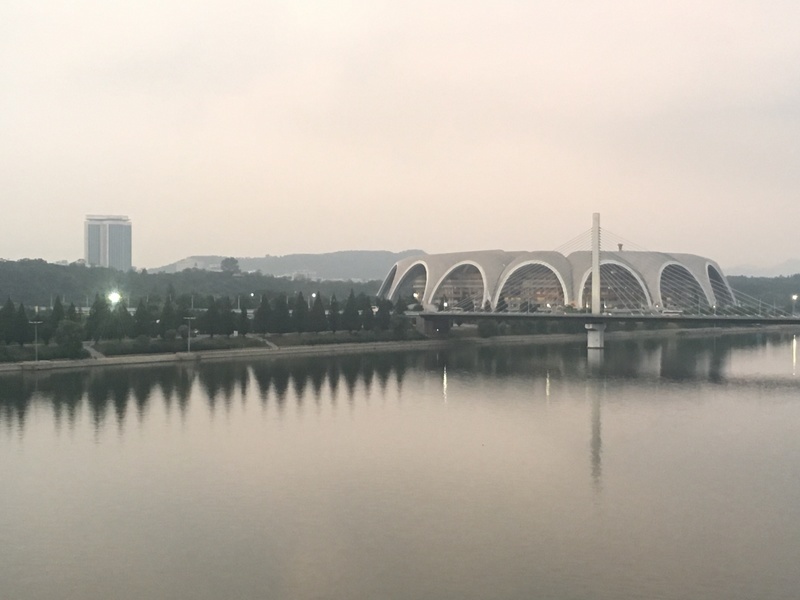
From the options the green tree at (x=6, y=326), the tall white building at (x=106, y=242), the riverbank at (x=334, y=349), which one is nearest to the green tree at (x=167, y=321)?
the riverbank at (x=334, y=349)

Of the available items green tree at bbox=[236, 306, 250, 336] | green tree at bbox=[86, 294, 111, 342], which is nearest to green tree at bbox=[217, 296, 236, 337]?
green tree at bbox=[236, 306, 250, 336]

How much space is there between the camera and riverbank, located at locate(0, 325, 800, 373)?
17.6 metres

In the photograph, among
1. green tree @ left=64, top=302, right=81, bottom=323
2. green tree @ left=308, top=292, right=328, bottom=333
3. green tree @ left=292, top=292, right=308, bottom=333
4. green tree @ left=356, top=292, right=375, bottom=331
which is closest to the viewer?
green tree @ left=64, top=302, right=81, bottom=323

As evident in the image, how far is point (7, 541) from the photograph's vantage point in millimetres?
7129

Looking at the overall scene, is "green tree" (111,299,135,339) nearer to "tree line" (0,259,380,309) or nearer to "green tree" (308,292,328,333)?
"green tree" (308,292,328,333)

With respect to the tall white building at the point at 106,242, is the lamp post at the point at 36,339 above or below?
below

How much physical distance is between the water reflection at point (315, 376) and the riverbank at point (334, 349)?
451 millimetres

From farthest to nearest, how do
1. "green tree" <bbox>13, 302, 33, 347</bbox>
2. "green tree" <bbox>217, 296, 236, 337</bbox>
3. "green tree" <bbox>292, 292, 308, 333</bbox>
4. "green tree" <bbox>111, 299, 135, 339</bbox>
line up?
1. "green tree" <bbox>292, 292, 308, 333</bbox>
2. "green tree" <bbox>217, 296, 236, 337</bbox>
3. "green tree" <bbox>111, 299, 135, 339</bbox>
4. "green tree" <bbox>13, 302, 33, 347</bbox>

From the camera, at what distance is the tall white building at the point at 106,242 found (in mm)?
85812

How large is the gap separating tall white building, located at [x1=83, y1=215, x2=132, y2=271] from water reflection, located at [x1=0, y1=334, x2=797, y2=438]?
68038 mm

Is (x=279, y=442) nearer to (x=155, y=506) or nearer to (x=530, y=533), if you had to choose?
(x=155, y=506)

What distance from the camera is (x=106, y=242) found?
284 ft

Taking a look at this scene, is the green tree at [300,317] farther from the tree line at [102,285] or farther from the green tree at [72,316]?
the green tree at [72,316]

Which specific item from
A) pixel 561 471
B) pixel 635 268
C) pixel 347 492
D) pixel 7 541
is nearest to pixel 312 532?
pixel 347 492
